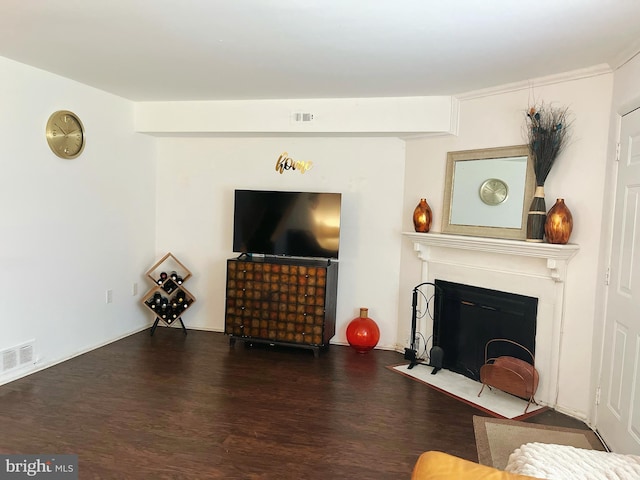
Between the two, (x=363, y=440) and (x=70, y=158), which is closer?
(x=363, y=440)

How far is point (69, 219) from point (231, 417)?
2.28 meters

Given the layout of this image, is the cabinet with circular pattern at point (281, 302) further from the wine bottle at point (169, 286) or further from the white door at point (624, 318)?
the white door at point (624, 318)

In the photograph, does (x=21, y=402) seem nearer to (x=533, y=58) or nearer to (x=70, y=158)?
(x=70, y=158)

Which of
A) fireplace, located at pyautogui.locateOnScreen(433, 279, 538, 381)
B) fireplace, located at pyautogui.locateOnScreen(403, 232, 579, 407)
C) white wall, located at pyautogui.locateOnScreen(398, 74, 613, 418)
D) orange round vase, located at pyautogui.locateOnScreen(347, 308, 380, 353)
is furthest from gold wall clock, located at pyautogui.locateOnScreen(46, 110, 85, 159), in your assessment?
white wall, located at pyautogui.locateOnScreen(398, 74, 613, 418)

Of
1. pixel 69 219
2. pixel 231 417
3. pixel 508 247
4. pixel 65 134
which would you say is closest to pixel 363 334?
pixel 508 247

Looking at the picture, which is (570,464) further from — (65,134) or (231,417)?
(65,134)

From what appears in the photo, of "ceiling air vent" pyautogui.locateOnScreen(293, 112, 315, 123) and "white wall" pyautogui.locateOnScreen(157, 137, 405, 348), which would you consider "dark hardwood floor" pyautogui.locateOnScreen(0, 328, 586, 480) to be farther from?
"ceiling air vent" pyautogui.locateOnScreen(293, 112, 315, 123)

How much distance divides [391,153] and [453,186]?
0.80 meters

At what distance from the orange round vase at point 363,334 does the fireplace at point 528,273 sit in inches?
27.0

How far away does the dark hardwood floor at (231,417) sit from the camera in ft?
8.37

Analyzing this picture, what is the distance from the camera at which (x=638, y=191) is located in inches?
104

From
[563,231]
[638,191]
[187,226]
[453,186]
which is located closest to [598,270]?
[563,231]

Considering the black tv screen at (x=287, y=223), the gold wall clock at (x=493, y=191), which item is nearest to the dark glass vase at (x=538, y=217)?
the gold wall clock at (x=493, y=191)

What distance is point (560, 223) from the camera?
3.19 meters
